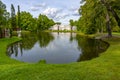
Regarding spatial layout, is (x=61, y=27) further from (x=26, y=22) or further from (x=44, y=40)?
(x=44, y=40)

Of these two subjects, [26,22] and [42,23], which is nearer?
[26,22]

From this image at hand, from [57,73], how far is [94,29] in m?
55.8

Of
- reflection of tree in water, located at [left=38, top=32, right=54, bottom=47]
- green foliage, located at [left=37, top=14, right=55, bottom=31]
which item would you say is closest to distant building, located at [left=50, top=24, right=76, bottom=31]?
green foliage, located at [left=37, top=14, right=55, bottom=31]

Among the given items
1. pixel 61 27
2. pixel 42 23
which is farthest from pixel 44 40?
pixel 61 27

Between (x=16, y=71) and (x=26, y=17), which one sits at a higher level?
(x=26, y=17)

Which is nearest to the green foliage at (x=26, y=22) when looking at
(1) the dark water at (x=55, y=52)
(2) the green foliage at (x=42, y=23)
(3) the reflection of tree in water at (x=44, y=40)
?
(2) the green foliage at (x=42, y=23)

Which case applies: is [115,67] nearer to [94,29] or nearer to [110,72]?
[110,72]

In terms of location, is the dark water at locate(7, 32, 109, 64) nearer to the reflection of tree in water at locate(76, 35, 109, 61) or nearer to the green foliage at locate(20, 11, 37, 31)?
the reflection of tree in water at locate(76, 35, 109, 61)

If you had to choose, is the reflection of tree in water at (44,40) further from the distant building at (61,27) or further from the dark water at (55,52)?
the distant building at (61,27)

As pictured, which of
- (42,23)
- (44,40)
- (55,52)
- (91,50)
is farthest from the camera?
(42,23)

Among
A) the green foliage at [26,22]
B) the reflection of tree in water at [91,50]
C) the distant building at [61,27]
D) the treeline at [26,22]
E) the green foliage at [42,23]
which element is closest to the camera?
the reflection of tree in water at [91,50]

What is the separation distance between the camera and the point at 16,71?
10.9m

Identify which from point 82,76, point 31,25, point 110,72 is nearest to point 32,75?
point 82,76

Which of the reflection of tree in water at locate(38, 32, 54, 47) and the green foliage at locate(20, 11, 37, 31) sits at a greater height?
the green foliage at locate(20, 11, 37, 31)
